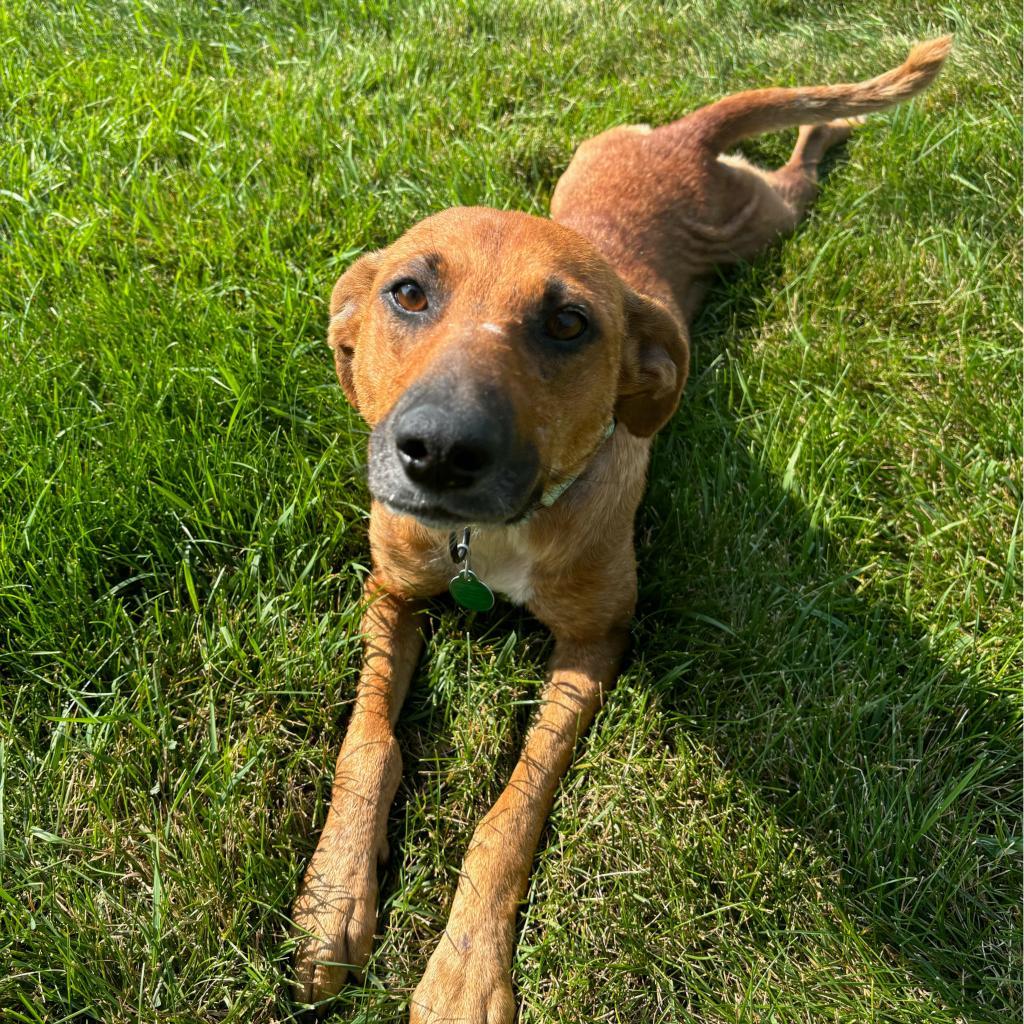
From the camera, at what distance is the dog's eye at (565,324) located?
92.8 inches

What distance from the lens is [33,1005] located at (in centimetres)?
215

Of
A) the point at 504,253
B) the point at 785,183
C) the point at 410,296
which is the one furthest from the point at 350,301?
the point at 785,183

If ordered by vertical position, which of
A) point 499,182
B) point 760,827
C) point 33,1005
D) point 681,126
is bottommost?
point 33,1005

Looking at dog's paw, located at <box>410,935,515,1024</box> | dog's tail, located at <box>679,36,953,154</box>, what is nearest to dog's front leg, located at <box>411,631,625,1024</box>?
dog's paw, located at <box>410,935,515,1024</box>

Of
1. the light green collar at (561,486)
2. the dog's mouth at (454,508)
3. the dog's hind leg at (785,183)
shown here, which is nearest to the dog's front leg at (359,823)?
the light green collar at (561,486)

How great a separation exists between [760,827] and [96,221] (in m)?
3.47

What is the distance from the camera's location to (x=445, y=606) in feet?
10.1

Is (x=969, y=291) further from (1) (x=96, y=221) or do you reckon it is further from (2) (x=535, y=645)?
(1) (x=96, y=221)

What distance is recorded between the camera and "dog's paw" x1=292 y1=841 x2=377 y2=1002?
228 cm

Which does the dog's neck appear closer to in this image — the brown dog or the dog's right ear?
the brown dog

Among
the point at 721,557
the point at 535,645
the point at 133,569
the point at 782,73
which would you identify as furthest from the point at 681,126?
the point at 133,569

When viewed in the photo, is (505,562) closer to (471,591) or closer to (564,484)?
(471,591)

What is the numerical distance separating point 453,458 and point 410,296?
66cm

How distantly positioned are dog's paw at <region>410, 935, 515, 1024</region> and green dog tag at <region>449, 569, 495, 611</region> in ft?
3.09
